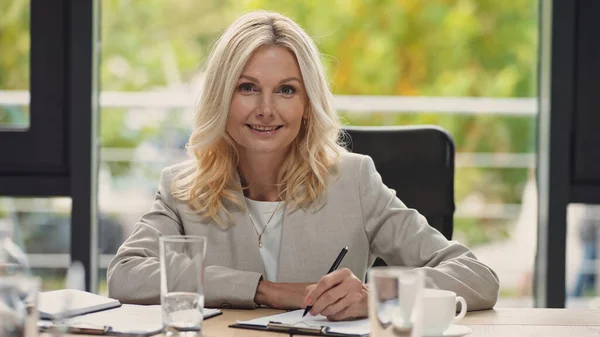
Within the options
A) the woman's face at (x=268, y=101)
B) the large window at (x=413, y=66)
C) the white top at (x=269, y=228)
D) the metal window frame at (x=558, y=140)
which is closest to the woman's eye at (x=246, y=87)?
the woman's face at (x=268, y=101)

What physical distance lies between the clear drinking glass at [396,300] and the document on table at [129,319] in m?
0.46

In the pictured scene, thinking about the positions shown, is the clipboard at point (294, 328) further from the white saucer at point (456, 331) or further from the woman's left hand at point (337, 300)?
the white saucer at point (456, 331)

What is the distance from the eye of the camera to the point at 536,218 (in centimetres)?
295

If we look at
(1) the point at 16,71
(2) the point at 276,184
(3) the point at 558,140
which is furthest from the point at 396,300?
(1) the point at 16,71

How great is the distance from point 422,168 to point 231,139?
18.9 inches

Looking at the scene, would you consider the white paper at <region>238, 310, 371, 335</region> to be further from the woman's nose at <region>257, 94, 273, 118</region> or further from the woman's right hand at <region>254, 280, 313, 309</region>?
the woman's nose at <region>257, 94, 273, 118</region>

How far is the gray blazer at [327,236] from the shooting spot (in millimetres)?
1865

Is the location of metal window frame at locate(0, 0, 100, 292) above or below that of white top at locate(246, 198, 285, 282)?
above

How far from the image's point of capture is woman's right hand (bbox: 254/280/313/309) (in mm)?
1661

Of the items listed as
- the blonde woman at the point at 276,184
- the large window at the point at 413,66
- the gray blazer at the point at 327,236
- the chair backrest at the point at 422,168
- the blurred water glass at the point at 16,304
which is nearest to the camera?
the blurred water glass at the point at 16,304

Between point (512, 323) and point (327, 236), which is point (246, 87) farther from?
point (512, 323)

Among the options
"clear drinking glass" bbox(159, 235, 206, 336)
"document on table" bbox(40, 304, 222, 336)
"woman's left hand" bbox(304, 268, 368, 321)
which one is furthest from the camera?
"woman's left hand" bbox(304, 268, 368, 321)

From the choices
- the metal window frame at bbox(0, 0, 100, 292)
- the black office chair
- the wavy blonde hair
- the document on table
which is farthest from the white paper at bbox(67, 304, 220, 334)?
the metal window frame at bbox(0, 0, 100, 292)

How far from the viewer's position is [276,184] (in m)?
2.11
